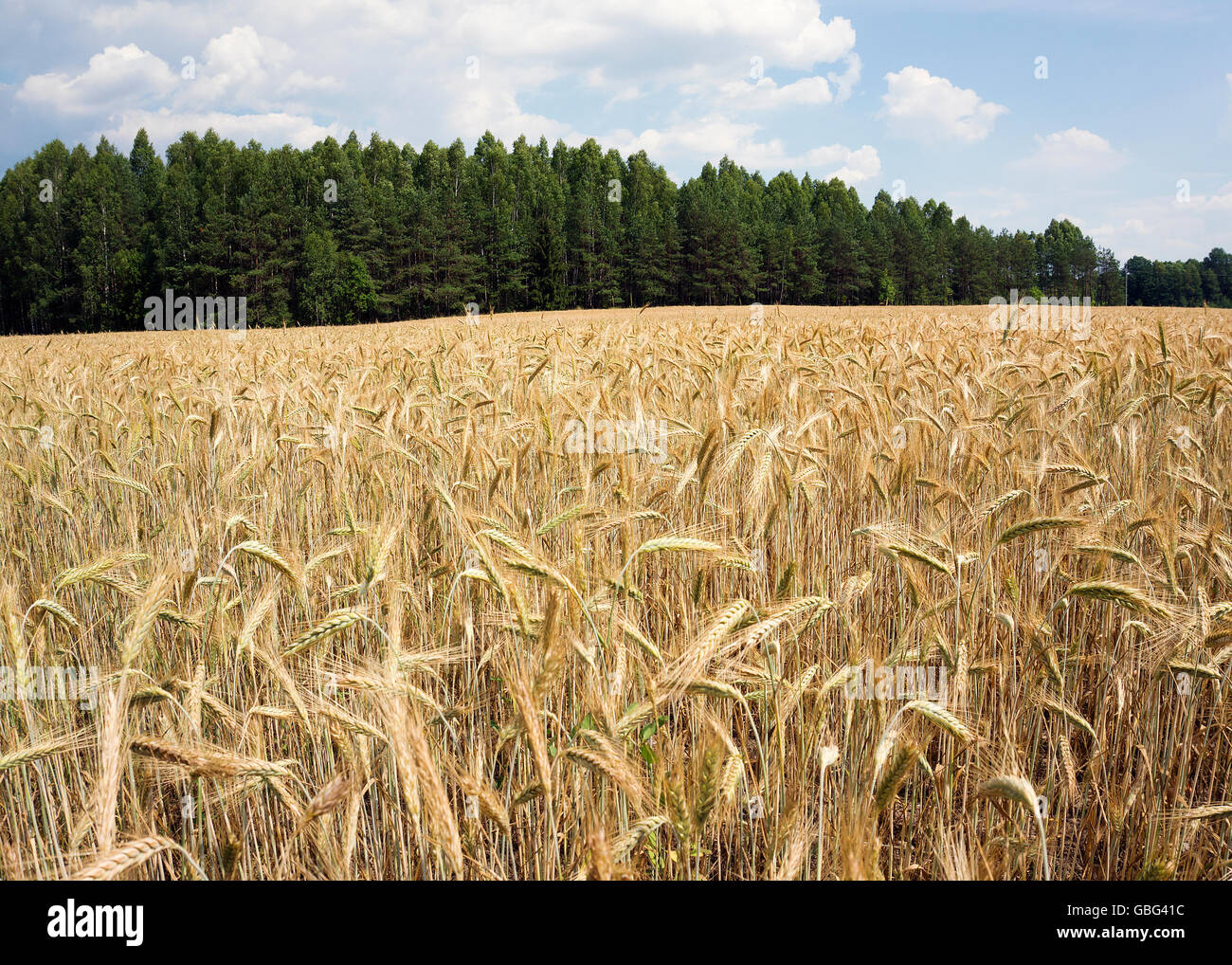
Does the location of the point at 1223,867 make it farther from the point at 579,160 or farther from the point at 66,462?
the point at 579,160

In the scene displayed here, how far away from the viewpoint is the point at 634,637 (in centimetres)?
163

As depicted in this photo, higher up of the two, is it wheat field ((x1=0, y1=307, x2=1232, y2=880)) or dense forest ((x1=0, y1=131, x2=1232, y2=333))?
dense forest ((x1=0, y1=131, x2=1232, y2=333))

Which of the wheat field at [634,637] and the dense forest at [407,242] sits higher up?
the dense forest at [407,242]

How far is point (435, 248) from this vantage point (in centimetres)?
5759

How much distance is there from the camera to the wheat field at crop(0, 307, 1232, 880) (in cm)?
126

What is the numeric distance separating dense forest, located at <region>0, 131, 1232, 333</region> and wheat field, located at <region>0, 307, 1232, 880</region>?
41.8 metres

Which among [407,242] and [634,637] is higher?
[407,242]

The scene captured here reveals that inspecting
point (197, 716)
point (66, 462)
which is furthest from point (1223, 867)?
point (66, 462)

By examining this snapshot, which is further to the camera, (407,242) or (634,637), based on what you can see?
(407,242)

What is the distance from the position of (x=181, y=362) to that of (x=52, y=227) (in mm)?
66447

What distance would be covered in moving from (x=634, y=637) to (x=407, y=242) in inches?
2418

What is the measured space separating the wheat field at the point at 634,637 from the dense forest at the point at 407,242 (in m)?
41.8

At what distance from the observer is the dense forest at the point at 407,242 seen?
2051 inches
